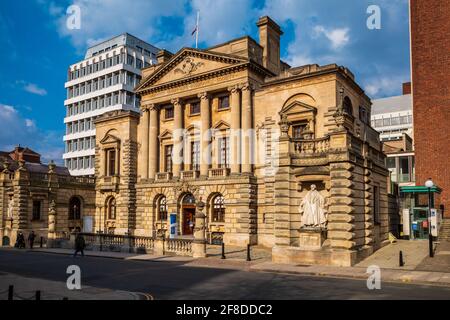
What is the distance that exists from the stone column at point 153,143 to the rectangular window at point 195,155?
4527 mm

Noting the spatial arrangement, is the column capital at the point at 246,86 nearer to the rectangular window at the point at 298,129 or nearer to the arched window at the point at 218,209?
the rectangular window at the point at 298,129

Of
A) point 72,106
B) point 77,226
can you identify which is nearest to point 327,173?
point 77,226


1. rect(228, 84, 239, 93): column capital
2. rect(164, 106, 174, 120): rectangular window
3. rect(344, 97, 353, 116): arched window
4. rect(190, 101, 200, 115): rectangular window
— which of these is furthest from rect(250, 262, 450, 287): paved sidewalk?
rect(164, 106, 174, 120): rectangular window

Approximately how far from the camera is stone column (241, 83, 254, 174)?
37188 mm

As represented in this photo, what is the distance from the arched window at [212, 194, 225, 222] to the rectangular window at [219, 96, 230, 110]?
333 inches

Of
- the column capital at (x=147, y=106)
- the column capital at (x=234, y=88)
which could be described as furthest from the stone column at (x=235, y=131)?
the column capital at (x=147, y=106)

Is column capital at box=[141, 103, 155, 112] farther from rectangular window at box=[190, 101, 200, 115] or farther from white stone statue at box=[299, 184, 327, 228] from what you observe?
white stone statue at box=[299, 184, 327, 228]

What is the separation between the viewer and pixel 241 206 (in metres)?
36.3

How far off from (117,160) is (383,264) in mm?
33486

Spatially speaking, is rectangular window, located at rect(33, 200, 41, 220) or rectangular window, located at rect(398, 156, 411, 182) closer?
rectangular window, located at rect(33, 200, 41, 220)

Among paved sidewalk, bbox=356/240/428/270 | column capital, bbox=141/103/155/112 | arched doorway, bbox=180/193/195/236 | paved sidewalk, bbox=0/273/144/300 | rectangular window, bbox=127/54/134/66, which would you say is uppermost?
rectangular window, bbox=127/54/134/66

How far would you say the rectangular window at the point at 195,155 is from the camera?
41438mm

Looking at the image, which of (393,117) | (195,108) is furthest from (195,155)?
(393,117)

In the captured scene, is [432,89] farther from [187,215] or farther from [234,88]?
[187,215]
